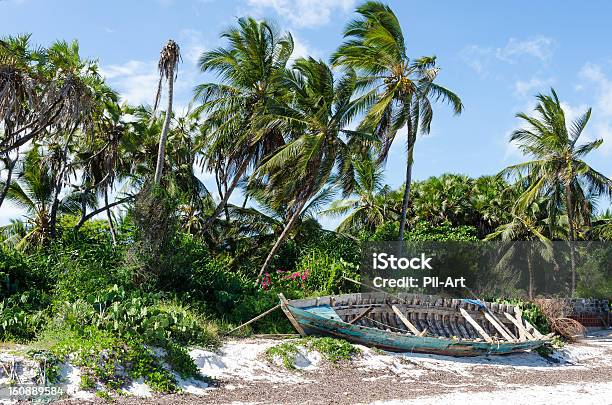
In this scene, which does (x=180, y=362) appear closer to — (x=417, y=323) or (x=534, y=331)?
(x=417, y=323)

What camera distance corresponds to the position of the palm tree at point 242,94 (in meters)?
22.6

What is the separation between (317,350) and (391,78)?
1132 centimetres

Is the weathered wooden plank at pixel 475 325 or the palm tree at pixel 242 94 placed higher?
the palm tree at pixel 242 94

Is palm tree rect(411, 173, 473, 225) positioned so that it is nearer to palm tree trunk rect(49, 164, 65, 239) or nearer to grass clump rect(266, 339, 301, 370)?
palm tree trunk rect(49, 164, 65, 239)

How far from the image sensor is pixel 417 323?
1745 cm

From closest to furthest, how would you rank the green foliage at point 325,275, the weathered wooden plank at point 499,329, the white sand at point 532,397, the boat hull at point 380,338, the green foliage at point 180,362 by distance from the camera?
the white sand at point 532,397 → the green foliage at point 180,362 → the boat hull at point 380,338 → the weathered wooden plank at point 499,329 → the green foliage at point 325,275

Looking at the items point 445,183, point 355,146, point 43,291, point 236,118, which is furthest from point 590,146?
point 43,291

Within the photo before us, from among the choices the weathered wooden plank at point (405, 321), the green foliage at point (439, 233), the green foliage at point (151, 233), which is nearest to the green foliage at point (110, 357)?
the green foliage at point (151, 233)

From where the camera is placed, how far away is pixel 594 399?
11578mm

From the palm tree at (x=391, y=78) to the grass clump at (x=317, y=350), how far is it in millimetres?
9270

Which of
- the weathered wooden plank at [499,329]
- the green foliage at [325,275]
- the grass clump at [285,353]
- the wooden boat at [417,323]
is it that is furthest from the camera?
the green foliage at [325,275]

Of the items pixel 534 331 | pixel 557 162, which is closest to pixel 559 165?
pixel 557 162

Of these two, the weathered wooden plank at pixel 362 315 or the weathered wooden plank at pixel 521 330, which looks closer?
the weathered wooden plank at pixel 362 315

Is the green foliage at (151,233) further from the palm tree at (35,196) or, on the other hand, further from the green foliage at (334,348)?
the palm tree at (35,196)
